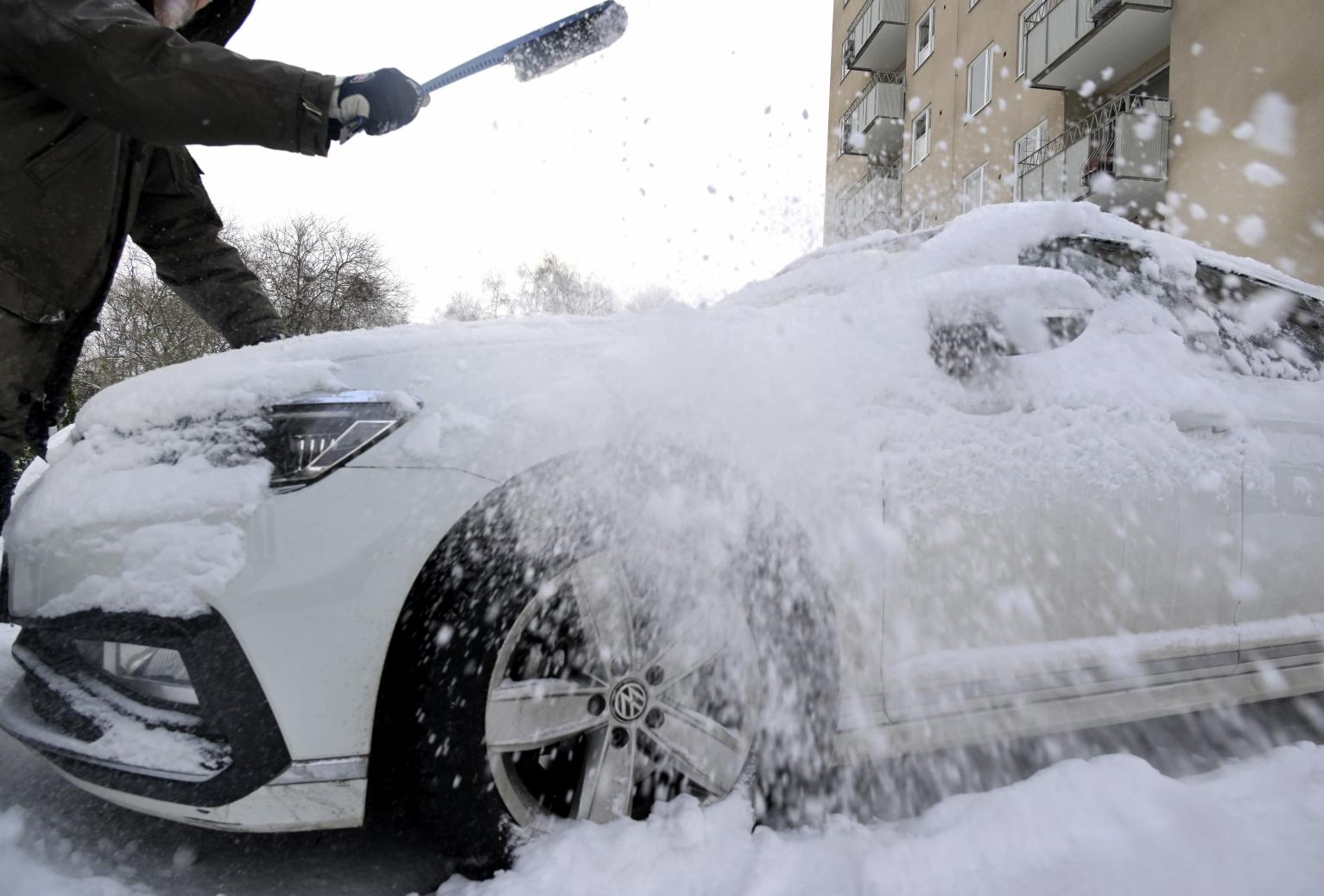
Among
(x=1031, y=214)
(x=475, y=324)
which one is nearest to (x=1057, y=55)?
(x=1031, y=214)

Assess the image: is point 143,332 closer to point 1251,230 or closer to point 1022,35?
point 1022,35

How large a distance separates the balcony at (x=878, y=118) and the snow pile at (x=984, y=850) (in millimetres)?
22573

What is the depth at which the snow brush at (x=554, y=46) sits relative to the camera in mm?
2857

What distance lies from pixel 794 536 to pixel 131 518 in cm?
131

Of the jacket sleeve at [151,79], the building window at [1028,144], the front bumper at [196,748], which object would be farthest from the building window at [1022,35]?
the front bumper at [196,748]

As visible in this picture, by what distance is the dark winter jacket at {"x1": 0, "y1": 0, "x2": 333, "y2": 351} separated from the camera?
199cm

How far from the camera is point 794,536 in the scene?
188 cm

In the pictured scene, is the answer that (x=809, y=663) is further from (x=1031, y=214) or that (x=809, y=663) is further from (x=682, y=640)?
(x=1031, y=214)

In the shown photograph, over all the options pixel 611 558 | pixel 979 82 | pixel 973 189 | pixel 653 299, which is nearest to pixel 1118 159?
pixel 973 189

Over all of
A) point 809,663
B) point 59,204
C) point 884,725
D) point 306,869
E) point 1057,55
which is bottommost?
point 306,869

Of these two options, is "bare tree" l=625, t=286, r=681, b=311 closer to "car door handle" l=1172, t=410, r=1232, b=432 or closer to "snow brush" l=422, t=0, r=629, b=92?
"snow brush" l=422, t=0, r=629, b=92

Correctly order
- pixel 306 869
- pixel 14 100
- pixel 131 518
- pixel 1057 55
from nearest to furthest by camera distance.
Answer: pixel 131 518, pixel 306 869, pixel 14 100, pixel 1057 55

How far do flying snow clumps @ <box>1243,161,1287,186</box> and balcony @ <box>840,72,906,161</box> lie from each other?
485 inches

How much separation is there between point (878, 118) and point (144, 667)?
2348 centimetres
